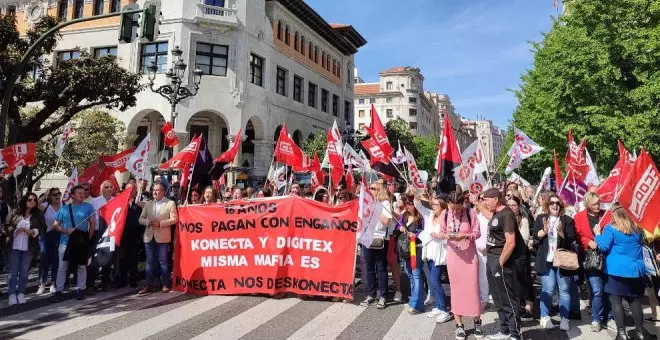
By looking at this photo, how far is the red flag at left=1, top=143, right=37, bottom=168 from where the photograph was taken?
10.3 m

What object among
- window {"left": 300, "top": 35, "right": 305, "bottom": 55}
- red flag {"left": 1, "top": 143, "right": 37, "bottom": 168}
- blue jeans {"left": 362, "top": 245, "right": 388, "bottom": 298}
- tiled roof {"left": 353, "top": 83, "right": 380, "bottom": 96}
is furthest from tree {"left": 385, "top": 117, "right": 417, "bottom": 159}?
tiled roof {"left": 353, "top": 83, "right": 380, "bottom": 96}

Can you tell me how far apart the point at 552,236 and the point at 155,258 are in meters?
6.61

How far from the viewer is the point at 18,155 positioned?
10.4 meters

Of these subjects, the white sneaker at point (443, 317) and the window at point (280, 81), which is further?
the window at point (280, 81)

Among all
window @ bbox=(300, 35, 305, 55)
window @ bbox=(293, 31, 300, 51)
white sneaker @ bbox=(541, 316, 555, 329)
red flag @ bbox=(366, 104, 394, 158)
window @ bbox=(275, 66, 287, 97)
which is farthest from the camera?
window @ bbox=(300, 35, 305, 55)

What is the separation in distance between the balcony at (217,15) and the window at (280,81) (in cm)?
607

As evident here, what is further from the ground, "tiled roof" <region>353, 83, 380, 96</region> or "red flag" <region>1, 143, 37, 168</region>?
"tiled roof" <region>353, 83, 380, 96</region>

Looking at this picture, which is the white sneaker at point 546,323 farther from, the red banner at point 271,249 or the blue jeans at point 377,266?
the red banner at point 271,249

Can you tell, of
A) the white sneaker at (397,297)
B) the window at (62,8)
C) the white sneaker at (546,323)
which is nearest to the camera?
the white sneaker at (546,323)

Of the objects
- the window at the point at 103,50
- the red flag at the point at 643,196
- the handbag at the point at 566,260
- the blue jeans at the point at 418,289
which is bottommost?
the blue jeans at the point at 418,289

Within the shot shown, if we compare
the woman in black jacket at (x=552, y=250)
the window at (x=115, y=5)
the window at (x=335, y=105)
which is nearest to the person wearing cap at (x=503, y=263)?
the woman in black jacket at (x=552, y=250)

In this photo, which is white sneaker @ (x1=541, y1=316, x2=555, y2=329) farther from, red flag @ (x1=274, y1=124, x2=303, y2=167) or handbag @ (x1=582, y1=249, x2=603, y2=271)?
red flag @ (x1=274, y1=124, x2=303, y2=167)

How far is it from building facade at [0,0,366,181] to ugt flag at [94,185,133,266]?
21.0m

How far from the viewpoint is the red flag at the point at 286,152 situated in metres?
13.5
